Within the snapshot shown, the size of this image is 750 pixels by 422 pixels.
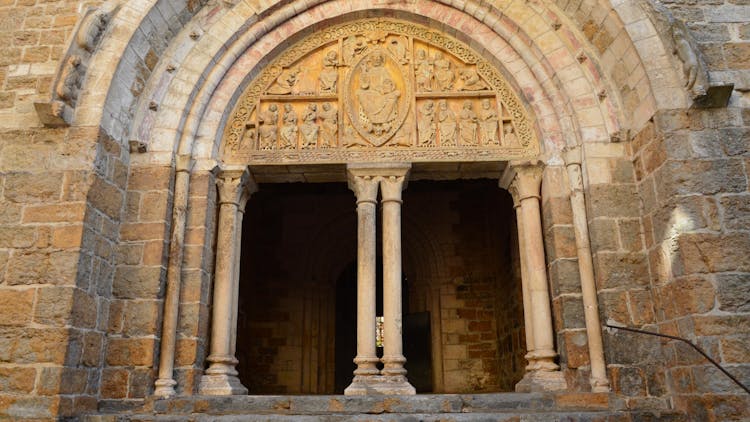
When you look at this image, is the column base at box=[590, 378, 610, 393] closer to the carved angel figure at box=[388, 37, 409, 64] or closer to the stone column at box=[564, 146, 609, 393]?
the stone column at box=[564, 146, 609, 393]

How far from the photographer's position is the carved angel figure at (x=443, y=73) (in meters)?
5.62

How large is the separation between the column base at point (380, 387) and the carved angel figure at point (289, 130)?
2121 mm

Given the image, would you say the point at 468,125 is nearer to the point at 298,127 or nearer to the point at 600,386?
the point at 298,127

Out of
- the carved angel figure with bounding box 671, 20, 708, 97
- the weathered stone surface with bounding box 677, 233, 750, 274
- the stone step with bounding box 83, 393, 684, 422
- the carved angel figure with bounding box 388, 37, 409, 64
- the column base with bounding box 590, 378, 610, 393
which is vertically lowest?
the stone step with bounding box 83, 393, 684, 422

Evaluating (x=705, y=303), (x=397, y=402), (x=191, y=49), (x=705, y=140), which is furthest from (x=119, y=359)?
(x=705, y=140)

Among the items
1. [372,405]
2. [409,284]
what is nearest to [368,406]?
[372,405]

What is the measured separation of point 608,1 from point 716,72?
0.99 metres

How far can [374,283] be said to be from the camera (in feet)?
17.1

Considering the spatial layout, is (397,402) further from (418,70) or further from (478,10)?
(478,10)

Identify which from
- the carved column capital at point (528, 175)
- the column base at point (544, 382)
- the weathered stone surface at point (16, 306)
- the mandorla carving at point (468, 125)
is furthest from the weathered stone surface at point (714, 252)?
the weathered stone surface at point (16, 306)

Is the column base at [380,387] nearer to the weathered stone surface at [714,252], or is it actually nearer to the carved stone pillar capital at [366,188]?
the carved stone pillar capital at [366,188]

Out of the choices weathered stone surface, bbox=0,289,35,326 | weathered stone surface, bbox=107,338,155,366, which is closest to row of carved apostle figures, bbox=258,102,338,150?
weathered stone surface, bbox=107,338,155,366

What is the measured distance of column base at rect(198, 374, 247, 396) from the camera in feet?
15.5

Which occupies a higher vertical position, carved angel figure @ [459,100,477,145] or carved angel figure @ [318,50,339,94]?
carved angel figure @ [318,50,339,94]
